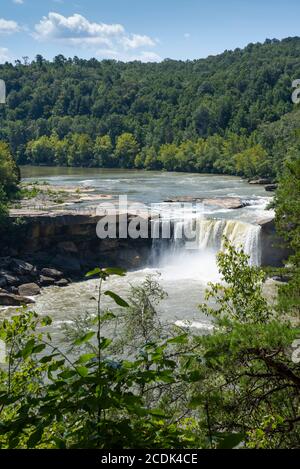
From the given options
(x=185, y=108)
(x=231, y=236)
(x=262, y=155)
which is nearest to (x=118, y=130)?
(x=185, y=108)

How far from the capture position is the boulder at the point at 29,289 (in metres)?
23.5

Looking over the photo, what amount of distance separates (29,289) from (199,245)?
9528 millimetres

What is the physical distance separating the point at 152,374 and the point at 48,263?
24.3 meters

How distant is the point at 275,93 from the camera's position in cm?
7400

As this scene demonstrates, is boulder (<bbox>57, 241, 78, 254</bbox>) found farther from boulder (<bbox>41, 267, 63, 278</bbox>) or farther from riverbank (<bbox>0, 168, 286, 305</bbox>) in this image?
boulder (<bbox>41, 267, 63, 278</bbox>)

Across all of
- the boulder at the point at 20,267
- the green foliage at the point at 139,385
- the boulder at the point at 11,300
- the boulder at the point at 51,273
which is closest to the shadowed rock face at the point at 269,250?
the boulder at the point at 51,273

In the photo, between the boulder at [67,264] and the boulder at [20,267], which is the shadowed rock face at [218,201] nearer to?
the boulder at [67,264]

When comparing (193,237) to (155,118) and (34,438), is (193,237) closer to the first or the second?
(34,438)

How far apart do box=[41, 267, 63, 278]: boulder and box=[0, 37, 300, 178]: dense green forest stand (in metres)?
26.5

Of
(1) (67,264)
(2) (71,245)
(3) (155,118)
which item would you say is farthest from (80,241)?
(3) (155,118)

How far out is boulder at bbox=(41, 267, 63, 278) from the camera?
1006 inches

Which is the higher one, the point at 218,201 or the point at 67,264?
the point at 218,201

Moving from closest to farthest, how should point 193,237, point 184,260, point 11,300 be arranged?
1. point 11,300
2. point 184,260
3. point 193,237

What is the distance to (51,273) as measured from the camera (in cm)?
2561
